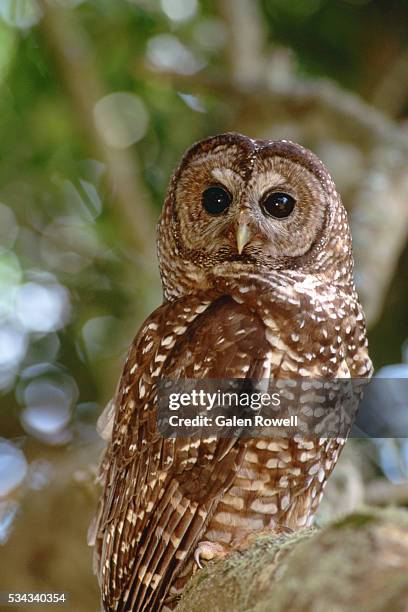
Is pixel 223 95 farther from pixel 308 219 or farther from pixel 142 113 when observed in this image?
pixel 308 219

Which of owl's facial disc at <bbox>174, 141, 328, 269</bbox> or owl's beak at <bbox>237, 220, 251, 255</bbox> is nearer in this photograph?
owl's beak at <bbox>237, 220, 251, 255</bbox>

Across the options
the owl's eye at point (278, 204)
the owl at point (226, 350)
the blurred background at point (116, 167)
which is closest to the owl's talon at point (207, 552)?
the owl at point (226, 350)

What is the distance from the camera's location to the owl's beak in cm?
274

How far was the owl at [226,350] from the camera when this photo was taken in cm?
258

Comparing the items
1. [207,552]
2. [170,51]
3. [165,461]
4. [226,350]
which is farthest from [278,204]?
[170,51]

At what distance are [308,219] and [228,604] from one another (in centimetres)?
153

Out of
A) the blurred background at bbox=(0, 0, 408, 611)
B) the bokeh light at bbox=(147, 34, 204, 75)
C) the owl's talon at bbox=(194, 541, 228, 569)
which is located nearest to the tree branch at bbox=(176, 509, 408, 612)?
the owl's talon at bbox=(194, 541, 228, 569)

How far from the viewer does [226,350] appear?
8.62 feet

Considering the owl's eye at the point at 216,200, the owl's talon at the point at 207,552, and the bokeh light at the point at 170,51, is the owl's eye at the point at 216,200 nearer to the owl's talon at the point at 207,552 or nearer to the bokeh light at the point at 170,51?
the owl's talon at the point at 207,552

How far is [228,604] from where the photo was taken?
1823 millimetres

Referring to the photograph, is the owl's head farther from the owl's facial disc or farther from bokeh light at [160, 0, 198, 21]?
bokeh light at [160, 0, 198, 21]

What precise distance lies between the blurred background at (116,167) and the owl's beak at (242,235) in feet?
3.97

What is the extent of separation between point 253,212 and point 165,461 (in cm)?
89

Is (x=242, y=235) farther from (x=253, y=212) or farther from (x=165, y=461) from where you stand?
(x=165, y=461)
